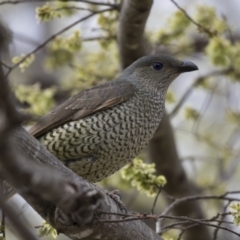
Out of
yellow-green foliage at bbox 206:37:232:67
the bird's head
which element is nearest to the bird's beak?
the bird's head

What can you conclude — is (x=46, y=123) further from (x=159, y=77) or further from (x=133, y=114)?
(x=159, y=77)

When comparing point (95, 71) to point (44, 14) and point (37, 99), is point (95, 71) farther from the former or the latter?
point (44, 14)

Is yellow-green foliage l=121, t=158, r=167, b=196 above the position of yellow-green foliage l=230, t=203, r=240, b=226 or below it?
above

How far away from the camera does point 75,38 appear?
5.06 m

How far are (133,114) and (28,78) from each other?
3958 millimetres

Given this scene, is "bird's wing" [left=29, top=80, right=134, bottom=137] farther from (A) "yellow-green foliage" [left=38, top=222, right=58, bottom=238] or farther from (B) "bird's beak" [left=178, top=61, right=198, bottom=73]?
(A) "yellow-green foliage" [left=38, top=222, right=58, bottom=238]

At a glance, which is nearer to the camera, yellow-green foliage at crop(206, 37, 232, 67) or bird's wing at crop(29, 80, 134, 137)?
bird's wing at crop(29, 80, 134, 137)

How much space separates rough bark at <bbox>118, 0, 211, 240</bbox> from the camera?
516 cm

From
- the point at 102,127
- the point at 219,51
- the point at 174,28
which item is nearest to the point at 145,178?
the point at 102,127

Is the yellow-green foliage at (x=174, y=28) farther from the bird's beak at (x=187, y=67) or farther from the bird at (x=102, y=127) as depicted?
the bird at (x=102, y=127)

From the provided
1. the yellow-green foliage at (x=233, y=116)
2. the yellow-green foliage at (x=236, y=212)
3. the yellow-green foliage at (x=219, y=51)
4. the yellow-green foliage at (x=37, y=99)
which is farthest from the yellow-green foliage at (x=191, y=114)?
the yellow-green foliage at (x=236, y=212)

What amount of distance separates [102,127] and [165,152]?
4.93 feet

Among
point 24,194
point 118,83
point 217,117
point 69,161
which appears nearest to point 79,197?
point 24,194

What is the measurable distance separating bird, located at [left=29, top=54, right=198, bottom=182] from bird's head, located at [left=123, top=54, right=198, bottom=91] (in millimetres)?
71
